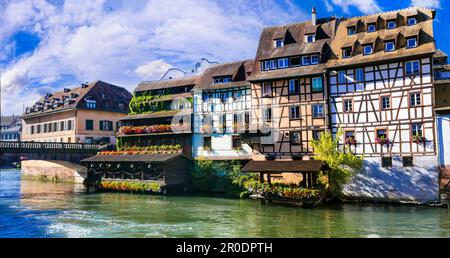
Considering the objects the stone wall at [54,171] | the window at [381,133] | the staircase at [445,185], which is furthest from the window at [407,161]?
the stone wall at [54,171]

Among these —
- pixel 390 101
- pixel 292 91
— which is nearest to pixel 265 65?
pixel 292 91

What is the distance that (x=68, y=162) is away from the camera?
156ft

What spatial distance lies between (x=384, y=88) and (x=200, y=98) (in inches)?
693

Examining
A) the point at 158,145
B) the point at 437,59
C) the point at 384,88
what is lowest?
the point at 158,145

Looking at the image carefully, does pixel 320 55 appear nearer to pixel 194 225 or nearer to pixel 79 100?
pixel 194 225

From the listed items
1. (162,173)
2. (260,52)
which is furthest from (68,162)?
(260,52)

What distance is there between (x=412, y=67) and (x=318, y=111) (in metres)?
7.64

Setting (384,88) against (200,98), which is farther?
(200,98)

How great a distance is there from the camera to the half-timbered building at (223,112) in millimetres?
36375

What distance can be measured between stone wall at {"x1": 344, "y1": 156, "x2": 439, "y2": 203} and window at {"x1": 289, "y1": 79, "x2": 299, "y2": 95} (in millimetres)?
7981

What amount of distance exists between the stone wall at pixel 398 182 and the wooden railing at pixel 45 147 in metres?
32.0

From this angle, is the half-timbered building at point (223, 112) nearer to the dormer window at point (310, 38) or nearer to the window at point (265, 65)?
the window at point (265, 65)

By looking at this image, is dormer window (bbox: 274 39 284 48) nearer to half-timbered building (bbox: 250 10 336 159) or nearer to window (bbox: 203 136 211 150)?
half-timbered building (bbox: 250 10 336 159)

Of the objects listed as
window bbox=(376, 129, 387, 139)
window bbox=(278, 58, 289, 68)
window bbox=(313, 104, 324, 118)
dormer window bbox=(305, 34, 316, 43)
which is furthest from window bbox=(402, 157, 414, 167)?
dormer window bbox=(305, 34, 316, 43)
